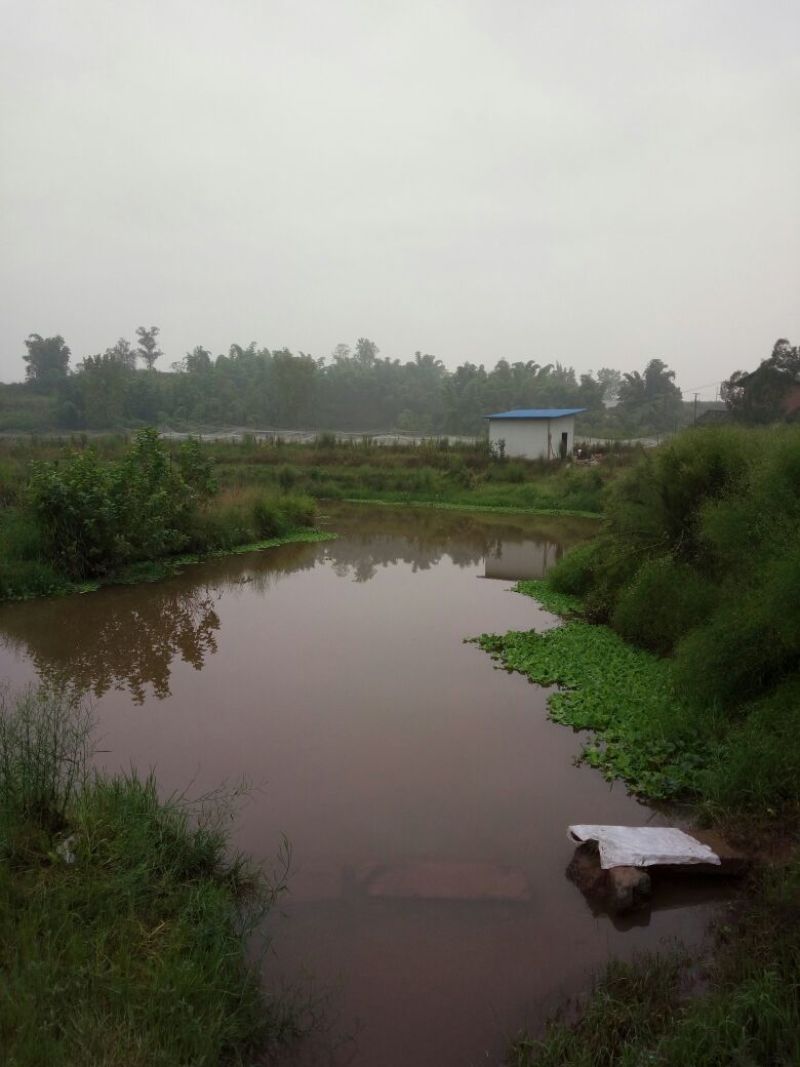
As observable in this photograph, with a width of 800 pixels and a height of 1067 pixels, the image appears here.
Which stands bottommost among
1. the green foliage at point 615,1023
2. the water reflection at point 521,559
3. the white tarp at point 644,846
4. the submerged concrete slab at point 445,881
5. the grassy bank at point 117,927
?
the submerged concrete slab at point 445,881

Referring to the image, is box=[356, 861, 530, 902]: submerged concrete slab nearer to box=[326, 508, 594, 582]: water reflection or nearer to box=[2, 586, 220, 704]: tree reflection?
box=[2, 586, 220, 704]: tree reflection

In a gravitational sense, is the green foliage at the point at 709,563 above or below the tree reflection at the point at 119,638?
above

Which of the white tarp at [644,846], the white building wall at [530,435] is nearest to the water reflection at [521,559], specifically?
the white tarp at [644,846]

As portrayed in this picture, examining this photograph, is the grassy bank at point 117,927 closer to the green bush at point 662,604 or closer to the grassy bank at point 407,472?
the green bush at point 662,604

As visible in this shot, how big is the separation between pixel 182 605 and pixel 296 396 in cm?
4461

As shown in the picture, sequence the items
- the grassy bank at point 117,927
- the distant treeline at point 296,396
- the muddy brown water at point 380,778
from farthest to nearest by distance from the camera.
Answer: the distant treeline at point 296,396 → the muddy brown water at point 380,778 → the grassy bank at point 117,927

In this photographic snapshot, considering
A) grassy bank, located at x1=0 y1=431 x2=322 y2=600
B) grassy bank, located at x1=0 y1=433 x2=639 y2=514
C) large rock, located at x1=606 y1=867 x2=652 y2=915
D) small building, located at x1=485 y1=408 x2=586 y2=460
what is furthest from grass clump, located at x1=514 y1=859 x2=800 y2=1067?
small building, located at x1=485 y1=408 x2=586 y2=460

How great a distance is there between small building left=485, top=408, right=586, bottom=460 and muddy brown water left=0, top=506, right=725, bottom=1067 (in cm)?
1711

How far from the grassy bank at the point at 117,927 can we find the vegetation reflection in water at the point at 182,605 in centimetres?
317

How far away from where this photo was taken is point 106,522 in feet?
36.7

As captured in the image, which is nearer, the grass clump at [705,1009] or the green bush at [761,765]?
the grass clump at [705,1009]

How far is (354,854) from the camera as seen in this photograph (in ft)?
14.3

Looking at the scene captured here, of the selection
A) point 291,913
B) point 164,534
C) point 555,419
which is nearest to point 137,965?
point 291,913

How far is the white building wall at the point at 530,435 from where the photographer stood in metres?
27.5
